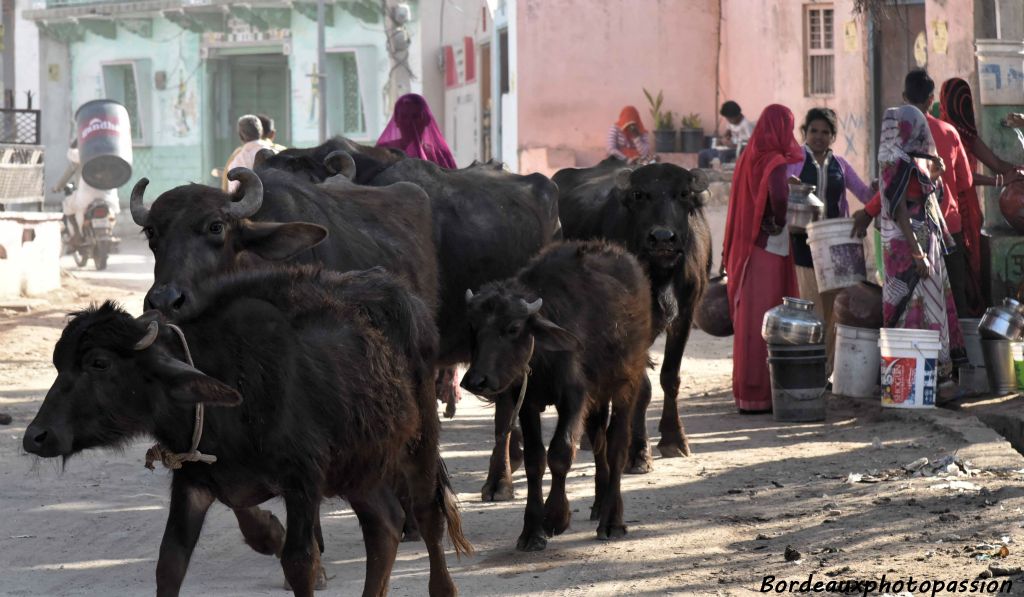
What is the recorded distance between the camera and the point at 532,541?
22.7ft

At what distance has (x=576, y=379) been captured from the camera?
7059 millimetres

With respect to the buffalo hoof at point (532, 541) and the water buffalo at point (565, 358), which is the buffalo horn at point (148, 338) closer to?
the water buffalo at point (565, 358)

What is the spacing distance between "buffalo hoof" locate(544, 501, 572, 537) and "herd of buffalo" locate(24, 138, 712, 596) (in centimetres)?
1

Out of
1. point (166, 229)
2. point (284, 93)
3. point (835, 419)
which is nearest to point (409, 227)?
point (166, 229)

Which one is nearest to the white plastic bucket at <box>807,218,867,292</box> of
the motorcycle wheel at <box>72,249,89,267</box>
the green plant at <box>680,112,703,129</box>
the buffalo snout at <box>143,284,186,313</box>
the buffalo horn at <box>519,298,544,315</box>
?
the buffalo horn at <box>519,298,544,315</box>

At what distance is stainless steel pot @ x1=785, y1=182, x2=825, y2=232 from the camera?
1125cm

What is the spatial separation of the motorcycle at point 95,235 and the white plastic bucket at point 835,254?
49.2 feet

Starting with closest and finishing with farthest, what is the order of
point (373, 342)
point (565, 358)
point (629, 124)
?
point (373, 342), point (565, 358), point (629, 124)

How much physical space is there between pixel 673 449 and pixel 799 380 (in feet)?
5.10

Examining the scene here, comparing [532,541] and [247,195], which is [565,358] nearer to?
[532,541]

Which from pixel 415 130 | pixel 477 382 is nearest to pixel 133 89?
pixel 415 130

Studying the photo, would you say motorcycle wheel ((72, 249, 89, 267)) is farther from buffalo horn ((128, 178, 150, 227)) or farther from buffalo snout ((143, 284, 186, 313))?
buffalo snout ((143, 284, 186, 313))

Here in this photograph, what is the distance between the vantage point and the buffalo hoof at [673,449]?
9.62m

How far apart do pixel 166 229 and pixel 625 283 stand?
2.36 m
